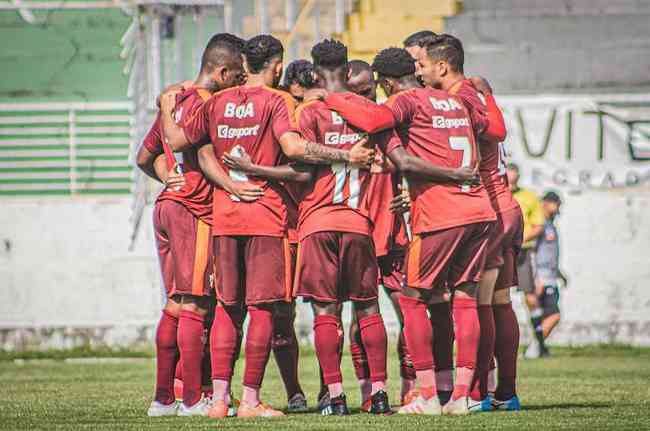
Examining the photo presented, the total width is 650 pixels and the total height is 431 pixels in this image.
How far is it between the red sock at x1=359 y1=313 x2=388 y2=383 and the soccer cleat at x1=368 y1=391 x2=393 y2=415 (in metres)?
0.09

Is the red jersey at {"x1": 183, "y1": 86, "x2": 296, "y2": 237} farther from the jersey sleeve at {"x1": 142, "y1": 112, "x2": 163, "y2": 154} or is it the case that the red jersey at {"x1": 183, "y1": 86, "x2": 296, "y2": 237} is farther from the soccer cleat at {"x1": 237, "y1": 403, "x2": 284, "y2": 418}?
the soccer cleat at {"x1": 237, "y1": 403, "x2": 284, "y2": 418}

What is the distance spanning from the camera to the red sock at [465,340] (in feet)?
28.0

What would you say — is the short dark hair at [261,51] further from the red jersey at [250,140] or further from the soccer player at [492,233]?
the soccer player at [492,233]

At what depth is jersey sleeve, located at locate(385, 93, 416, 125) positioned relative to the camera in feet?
27.9

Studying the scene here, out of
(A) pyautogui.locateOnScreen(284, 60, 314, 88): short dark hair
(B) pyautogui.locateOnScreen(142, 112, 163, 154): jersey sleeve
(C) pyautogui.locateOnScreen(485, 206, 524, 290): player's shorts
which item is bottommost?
(C) pyautogui.locateOnScreen(485, 206, 524, 290): player's shorts

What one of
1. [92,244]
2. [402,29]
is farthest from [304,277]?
[402,29]

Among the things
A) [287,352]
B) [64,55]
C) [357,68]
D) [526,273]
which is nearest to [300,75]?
[357,68]

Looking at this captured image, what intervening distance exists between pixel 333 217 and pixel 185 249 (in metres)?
1.06

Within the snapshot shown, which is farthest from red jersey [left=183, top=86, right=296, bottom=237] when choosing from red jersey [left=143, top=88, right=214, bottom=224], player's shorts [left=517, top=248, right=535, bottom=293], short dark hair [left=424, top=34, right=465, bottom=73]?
player's shorts [left=517, top=248, right=535, bottom=293]

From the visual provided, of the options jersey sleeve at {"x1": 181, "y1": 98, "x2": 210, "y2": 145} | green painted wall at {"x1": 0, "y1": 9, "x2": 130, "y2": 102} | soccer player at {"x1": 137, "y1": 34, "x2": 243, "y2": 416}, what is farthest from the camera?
green painted wall at {"x1": 0, "y1": 9, "x2": 130, "y2": 102}

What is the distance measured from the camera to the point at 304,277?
8.60 metres

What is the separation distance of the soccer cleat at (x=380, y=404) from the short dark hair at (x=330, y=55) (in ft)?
6.62

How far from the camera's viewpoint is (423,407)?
8.52 meters

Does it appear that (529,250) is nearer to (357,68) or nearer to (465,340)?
(357,68)
